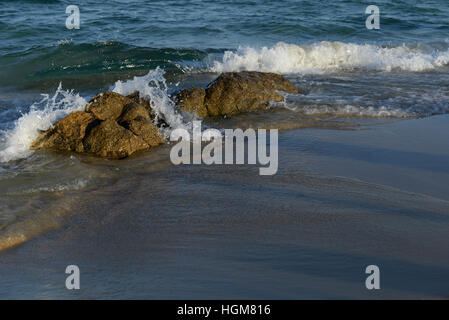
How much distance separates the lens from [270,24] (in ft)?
42.8

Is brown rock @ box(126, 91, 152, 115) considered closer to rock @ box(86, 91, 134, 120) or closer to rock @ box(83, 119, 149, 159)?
rock @ box(86, 91, 134, 120)

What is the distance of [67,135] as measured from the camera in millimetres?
5641

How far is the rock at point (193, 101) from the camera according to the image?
22.2ft

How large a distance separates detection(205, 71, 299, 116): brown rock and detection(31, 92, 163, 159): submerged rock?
125 cm

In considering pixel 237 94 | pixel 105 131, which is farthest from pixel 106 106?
pixel 237 94

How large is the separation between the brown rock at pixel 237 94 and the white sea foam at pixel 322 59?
2508 mm

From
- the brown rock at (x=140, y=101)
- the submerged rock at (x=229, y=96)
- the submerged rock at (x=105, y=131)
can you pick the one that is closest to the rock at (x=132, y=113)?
the submerged rock at (x=105, y=131)

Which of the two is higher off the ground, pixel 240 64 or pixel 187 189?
pixel 240 64

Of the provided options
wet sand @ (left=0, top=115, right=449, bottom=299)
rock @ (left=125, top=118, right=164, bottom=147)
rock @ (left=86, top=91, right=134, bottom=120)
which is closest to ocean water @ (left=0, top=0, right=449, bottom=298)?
wet sand @ (left=0, top=115, right=449, bottom=299)

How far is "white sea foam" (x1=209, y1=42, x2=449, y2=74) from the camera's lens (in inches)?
390

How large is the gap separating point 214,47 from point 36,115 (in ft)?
19.8

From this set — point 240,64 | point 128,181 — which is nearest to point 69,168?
point 128,181

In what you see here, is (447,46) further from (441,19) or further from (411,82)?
(411,82)

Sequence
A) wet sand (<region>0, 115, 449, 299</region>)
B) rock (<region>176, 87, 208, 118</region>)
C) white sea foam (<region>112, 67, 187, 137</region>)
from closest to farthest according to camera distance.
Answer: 1. wet sand (<region>0, 115, 449, 299</region>)
2. white sea foam (<region>112, 67, 187, 137</region>)
3. rock (<region>176, 87, 208, 118</region>)
